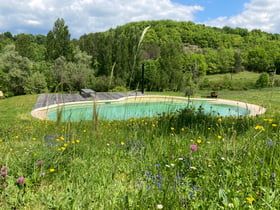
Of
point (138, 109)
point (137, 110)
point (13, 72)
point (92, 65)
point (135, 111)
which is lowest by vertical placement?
point (138, 109)

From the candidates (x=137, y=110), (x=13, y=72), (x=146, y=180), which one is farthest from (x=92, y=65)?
(x=146, y=180)

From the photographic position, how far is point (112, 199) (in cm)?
117

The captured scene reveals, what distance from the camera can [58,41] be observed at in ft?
72.1

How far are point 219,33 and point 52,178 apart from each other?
53.9 m

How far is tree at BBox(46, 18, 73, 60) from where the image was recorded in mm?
21859

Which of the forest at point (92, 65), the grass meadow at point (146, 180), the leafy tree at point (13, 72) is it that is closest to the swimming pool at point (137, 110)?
the grass meadow at point (146, 180)

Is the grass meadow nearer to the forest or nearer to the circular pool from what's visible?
the circular pool

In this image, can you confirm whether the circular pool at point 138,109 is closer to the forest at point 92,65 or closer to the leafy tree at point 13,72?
the forest at point 92,65

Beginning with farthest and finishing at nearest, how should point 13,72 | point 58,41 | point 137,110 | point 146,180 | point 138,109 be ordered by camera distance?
point 58,41 < point 13,72 < point 138,109 < point 137,110 < point 146,180

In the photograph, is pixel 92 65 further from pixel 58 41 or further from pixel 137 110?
pixel 137 110

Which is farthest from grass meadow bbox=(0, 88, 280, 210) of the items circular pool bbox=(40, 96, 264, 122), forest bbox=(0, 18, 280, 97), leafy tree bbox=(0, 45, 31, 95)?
leafy tree bbox=(0, 45, 31, 95)

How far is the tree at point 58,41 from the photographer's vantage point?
2186cm

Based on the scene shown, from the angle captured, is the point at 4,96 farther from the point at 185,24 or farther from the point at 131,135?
the point at 185,24

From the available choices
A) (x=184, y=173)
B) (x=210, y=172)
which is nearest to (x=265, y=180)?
(x=210, y=172)
